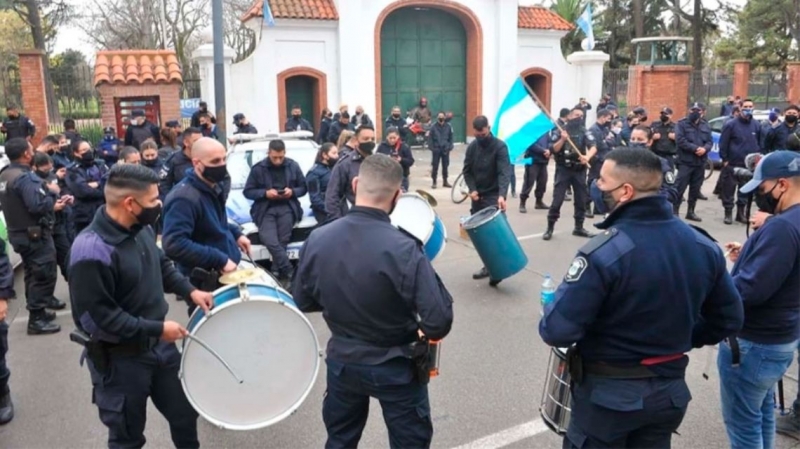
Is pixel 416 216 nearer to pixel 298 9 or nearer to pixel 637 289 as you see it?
pixel 637 289

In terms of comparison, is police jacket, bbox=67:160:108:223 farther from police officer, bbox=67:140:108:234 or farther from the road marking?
the road marking

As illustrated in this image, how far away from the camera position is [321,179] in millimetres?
8039

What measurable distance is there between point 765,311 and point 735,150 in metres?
8.26

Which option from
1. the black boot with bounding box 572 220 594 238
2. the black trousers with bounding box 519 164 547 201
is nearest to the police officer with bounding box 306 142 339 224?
the black boot with bounding box 572 220 594 238

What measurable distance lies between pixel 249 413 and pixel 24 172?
4.15 metres

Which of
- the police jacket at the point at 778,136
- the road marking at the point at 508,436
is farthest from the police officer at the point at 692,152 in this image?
the road marking at the point at 508,436

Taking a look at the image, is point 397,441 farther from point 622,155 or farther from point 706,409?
point 706,409

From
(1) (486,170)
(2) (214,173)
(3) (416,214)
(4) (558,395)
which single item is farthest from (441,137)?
(4) (558,395)

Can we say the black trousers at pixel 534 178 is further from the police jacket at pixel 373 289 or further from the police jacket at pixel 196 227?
the police jacket at pixel 373 289

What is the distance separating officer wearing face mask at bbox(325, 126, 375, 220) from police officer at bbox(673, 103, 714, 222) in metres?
5.91

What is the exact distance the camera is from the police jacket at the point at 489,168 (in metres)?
7.84

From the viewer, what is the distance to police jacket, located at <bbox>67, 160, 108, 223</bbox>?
7.32 m

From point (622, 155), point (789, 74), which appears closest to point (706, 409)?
point (622, 155)

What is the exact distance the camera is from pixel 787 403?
4.76 m
